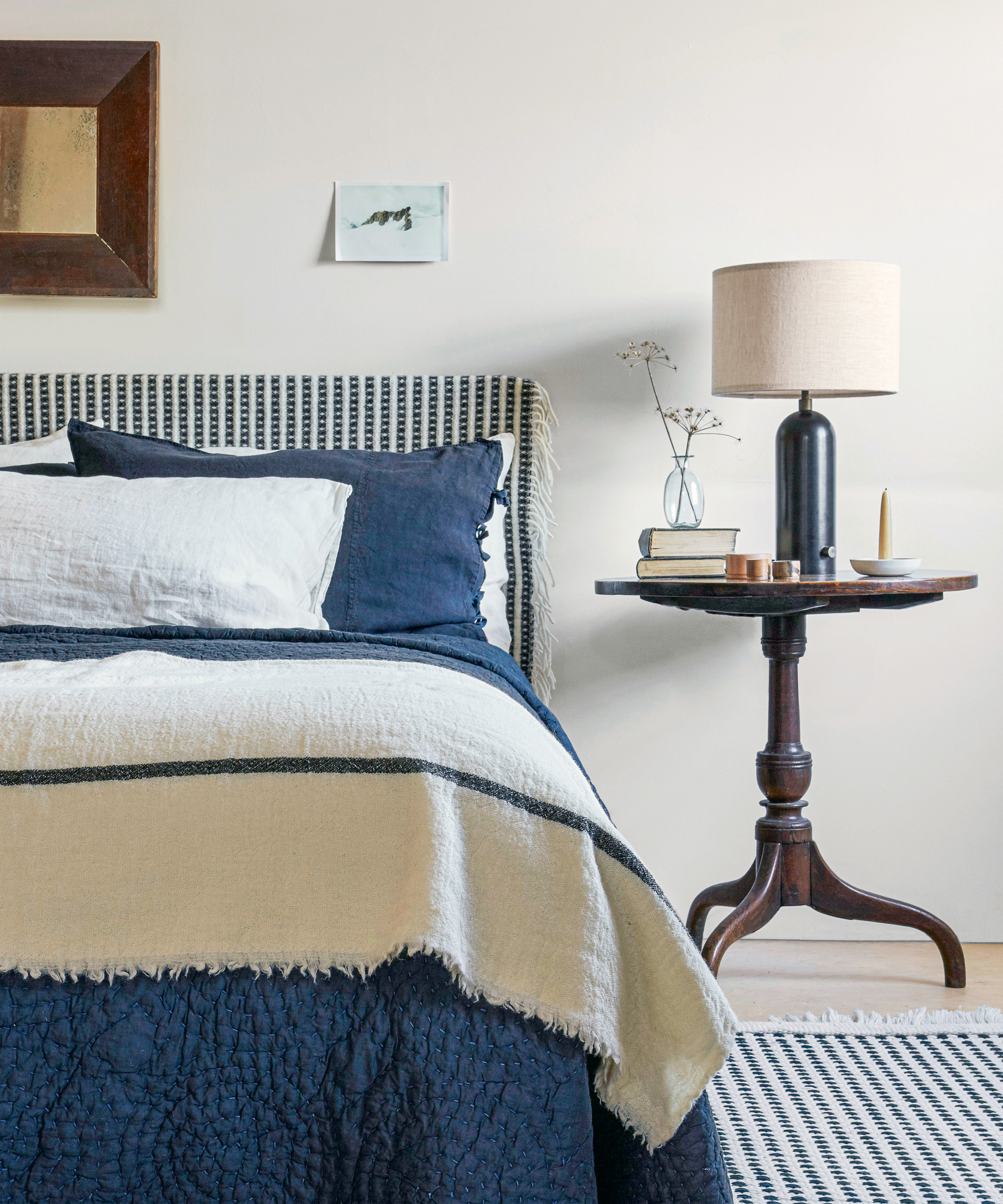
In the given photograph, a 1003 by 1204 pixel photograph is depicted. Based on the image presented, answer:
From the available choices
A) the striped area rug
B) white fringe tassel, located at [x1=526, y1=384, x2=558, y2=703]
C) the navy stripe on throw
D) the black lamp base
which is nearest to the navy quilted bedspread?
the navy stripe on throw

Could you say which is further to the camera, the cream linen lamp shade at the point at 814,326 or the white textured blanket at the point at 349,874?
the cream linen lamp shade at the point at 814,326

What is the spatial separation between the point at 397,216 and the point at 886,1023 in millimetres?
1888

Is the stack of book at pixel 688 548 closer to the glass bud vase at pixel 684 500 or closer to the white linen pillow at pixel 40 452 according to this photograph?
the glass bud vase at pixel 684 500

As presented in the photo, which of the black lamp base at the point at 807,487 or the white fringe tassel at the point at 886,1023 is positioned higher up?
the black lamp base at the point at 807,487

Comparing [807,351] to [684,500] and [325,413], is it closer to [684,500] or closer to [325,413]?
[684,500]

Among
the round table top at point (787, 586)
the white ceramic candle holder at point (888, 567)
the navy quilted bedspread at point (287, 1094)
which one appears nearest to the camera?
the navy quilted bedspread at point (287, 1094)

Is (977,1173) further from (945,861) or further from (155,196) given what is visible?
(155,196)

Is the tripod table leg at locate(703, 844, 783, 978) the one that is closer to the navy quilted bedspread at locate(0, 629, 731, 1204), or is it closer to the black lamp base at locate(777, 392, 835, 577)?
the black lamp base at locate(777, 392, 835, 577)

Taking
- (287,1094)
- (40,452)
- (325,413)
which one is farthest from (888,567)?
(40,452)

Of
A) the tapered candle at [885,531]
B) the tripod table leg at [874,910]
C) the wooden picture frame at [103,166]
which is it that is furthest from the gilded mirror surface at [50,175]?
the tripod table leg at [874,910]

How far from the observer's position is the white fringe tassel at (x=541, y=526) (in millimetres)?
2412

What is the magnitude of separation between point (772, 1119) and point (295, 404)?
1.67m

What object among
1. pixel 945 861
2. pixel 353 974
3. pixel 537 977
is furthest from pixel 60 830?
pixel 945 861

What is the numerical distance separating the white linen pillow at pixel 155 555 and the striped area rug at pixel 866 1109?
3.29ft
